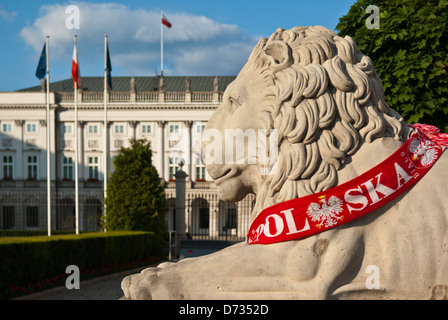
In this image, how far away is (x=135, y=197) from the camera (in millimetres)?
19797

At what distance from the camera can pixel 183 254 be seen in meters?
17.7

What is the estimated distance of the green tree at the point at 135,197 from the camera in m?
19.7

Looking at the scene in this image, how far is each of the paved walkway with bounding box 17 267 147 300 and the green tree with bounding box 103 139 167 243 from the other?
593 centimetres

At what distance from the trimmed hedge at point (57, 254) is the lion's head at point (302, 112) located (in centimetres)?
850

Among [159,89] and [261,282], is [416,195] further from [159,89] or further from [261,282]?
[159,89]

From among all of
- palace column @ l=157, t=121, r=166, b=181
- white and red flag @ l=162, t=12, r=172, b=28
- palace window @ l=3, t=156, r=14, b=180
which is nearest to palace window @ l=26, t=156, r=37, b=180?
palace window @ l=3, t=156, r=14, b=180

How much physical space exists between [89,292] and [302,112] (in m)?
10.4

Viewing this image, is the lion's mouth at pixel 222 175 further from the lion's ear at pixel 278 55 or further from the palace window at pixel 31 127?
the palace window at pixel 31 127

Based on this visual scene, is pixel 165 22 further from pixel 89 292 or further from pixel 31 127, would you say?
pixel 89 292

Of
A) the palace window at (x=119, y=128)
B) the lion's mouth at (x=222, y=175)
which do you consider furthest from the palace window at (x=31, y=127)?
the lion's mouth at (x=222, y=175)

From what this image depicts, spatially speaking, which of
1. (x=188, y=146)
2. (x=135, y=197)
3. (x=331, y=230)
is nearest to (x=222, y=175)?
(x=331, y=230)

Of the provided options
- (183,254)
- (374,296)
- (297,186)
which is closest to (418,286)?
(374,296)

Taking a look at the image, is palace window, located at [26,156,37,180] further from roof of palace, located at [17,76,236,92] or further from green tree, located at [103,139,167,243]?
green tree, located at [103,139,167,243]

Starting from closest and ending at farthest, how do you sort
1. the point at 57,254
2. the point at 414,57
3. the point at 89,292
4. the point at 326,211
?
the point at 326,211 → the point at 414,57 → the point at 89,292 → the point at 57,254
